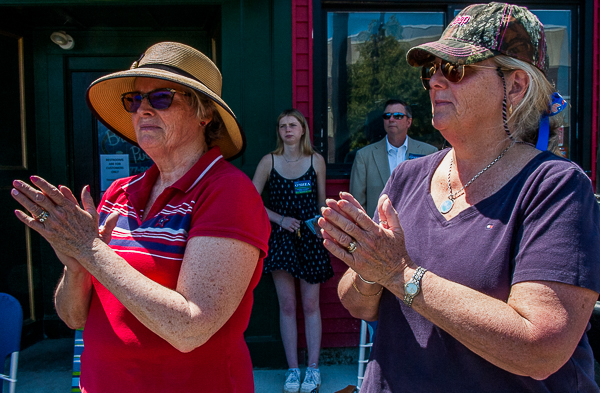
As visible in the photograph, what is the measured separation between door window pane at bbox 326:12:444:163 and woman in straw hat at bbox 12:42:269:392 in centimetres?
245

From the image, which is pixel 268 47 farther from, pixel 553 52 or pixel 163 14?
pixel 553 52

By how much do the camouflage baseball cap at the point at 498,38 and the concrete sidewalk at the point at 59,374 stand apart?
3065 mm

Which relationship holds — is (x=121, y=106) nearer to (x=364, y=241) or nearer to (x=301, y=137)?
(x=364, y=241)

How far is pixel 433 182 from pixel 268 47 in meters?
2.83

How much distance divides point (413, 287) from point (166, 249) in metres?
0.78

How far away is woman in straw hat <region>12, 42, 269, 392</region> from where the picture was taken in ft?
4.41

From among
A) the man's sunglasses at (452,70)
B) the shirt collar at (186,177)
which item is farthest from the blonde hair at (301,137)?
the man's sunglasses at (452,70)

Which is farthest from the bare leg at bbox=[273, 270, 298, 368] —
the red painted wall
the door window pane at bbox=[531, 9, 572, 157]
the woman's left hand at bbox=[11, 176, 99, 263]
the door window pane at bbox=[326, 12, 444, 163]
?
the door window pane at bbox=[531, 9, 572, 157]

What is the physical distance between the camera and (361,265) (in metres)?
1.15

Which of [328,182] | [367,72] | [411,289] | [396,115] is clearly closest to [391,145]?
[396,115]

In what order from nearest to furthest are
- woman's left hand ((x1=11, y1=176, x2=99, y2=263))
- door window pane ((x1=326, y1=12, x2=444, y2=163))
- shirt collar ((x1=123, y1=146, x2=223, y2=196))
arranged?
woman's left hand ((x1=11, y1=176, x2=99, y2=263)) → shirt collar ((x1=123, y1=146, x2=223, y2=196)) → door window pane ((x1=326, y1=12, x2=444, y2=163))

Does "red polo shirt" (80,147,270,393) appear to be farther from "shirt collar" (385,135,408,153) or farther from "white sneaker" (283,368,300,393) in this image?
"shirt collar" (385,135,408,153)

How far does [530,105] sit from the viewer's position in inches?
50.2

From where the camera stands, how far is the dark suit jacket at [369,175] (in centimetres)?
389
